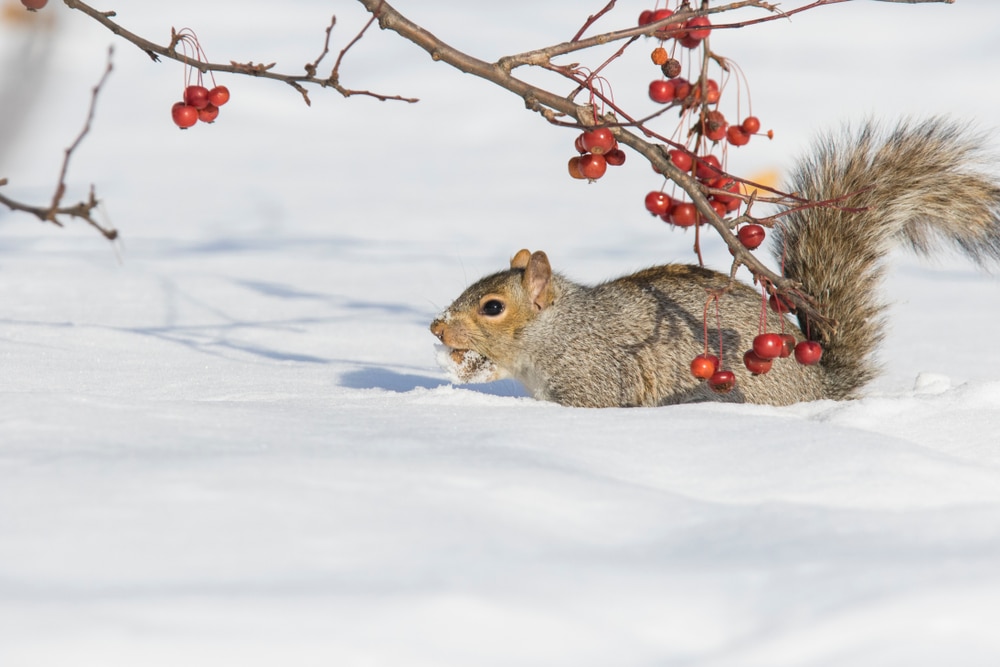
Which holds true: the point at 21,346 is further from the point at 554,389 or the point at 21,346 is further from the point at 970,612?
the point at 970,612

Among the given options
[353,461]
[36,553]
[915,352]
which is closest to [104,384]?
[353,461]

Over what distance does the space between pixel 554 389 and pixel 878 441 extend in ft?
4.22

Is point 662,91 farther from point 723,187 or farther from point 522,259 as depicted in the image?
point 522,259

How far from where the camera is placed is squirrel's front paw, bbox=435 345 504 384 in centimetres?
371

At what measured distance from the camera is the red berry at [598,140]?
2837 millimetres

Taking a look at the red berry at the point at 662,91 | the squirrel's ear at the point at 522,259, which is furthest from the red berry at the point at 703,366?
the squirrel's ear at the point at 522,259

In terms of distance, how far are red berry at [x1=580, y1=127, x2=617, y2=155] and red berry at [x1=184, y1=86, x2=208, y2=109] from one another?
0.91m

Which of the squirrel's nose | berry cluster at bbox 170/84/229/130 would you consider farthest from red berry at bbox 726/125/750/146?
berry cluster at bbox 170/84/229/130

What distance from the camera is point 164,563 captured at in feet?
5.66

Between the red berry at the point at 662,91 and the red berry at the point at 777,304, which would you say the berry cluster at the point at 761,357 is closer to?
the red berry at the point at 777,304

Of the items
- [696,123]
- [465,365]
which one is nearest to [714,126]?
[696,123]

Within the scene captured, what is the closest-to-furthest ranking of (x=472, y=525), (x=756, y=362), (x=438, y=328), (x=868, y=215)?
(x=472, y=525), (x=756, y=362), (x=868, y=215), (x=438, y=328)

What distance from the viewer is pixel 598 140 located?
2.84m

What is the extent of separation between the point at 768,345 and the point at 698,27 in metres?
0.76
